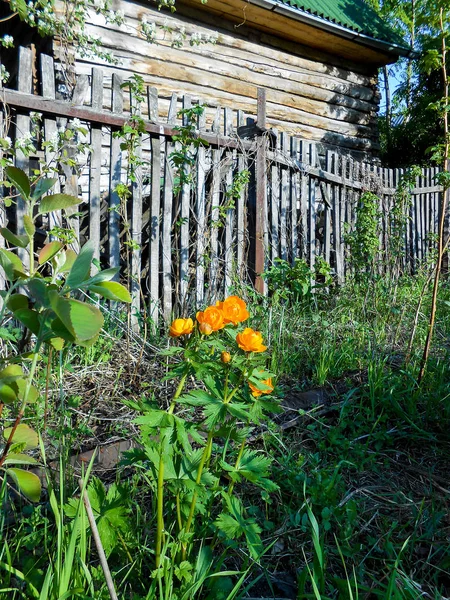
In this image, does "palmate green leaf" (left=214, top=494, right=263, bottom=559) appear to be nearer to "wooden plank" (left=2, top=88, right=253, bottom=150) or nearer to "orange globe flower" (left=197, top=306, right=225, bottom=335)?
"orange globe flower" (left=197, top=306, right=225, bottom=335)

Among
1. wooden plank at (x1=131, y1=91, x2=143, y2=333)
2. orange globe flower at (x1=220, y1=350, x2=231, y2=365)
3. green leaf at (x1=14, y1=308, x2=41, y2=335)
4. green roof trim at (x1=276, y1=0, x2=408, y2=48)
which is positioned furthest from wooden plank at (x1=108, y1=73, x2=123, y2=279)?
green roof trim at (x1=276, y1=0, x2=408, y2=48)

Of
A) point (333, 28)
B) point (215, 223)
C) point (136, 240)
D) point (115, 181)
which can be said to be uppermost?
point (333, 28)

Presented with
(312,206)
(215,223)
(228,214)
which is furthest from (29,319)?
(312,206)

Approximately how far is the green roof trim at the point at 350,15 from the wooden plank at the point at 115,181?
467 cm

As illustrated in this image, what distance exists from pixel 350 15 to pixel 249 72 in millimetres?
2781

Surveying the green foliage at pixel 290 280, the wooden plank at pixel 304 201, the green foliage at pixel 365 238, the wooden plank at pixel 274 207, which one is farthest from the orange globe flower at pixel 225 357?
the wooden plank at pixel 304 201

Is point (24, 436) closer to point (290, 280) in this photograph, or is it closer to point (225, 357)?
point (225, 357)

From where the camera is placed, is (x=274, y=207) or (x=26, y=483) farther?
(x=274, y=207)

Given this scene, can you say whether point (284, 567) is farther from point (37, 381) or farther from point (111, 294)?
point (37, 381)

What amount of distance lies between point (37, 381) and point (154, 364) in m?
0.68

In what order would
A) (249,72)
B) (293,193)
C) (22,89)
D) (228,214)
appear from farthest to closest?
(249,72)
(293,193)
(228,214)
(22,89)

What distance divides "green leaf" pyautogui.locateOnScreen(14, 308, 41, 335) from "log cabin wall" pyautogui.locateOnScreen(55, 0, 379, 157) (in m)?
6.03

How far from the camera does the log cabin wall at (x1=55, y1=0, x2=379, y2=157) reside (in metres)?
6.79

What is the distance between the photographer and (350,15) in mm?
9195
